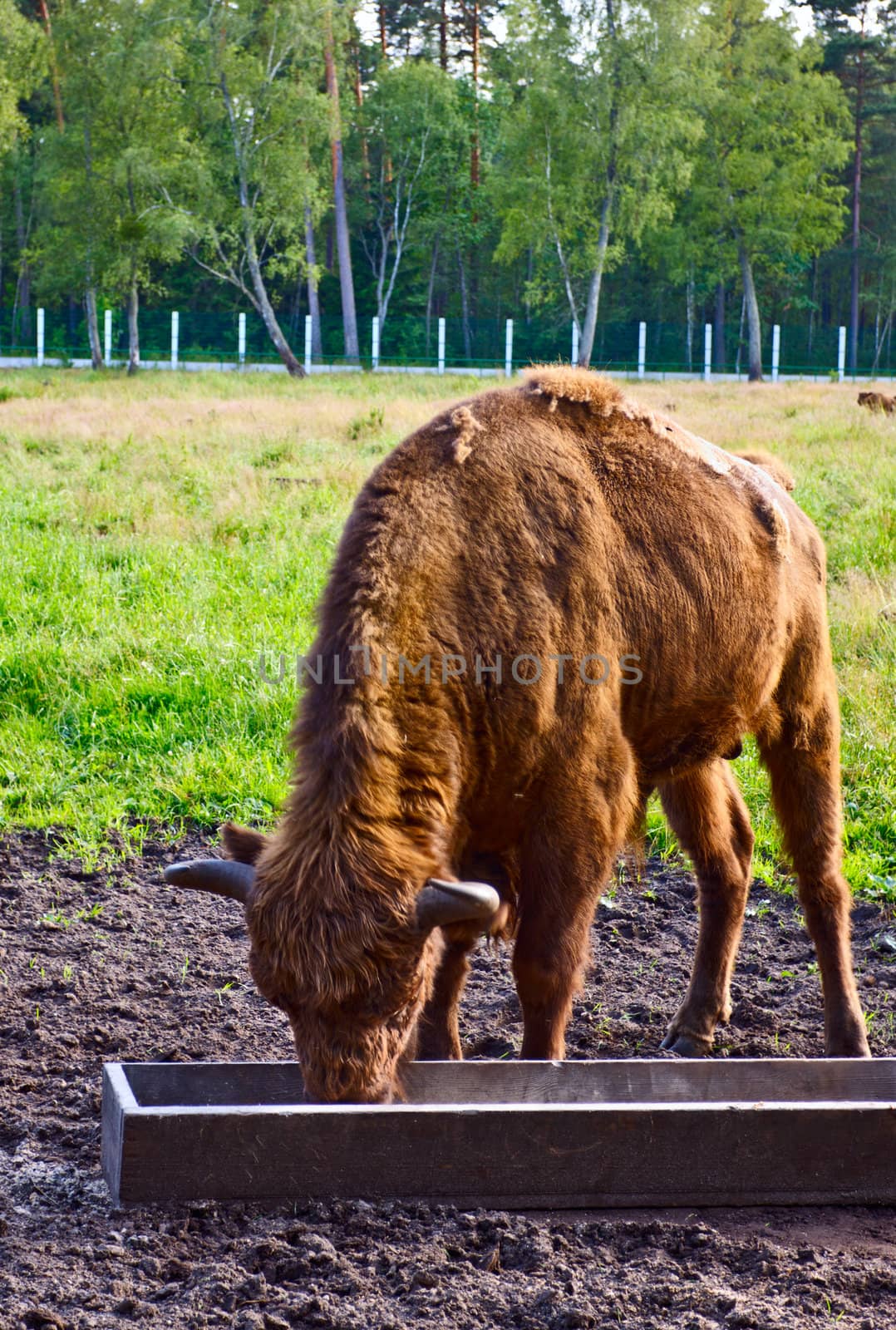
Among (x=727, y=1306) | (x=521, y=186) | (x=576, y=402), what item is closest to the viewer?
(x=727, y=1306)

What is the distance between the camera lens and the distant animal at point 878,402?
1950cm

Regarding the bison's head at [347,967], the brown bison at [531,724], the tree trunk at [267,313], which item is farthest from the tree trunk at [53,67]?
the bison's head at [347,967]

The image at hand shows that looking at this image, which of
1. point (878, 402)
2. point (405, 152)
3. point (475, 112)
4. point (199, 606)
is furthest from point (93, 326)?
point (199, 606)

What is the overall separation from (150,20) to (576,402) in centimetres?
3569

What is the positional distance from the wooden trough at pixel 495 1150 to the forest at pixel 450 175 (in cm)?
3262

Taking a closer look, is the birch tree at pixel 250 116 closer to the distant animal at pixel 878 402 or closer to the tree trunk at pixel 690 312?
the tree trunk at pixel 690 312

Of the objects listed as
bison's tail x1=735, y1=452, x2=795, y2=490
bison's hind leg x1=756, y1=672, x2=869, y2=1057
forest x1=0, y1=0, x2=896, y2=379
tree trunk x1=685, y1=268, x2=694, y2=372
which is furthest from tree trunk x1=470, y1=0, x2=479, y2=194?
bison's hind leg x1=756, y1=672, x2=869, y2=1057

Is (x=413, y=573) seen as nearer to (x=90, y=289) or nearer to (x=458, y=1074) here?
(x=458, y=1074)

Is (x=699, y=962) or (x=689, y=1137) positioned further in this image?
(x=699, y=962)

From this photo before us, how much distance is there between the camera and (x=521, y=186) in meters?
40.9

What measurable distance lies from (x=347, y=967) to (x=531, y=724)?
97cm

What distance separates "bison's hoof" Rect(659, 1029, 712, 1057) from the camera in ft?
15.1

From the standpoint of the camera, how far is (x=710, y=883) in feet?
16.1

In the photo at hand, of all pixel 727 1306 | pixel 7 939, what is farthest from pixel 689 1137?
pixel 7 939
